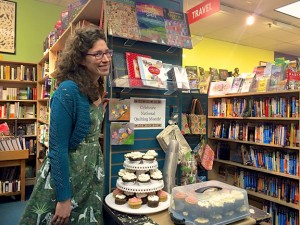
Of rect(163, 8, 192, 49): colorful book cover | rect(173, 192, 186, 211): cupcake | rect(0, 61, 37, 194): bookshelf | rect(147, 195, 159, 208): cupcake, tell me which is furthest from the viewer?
rect(0, 61, 37, 194): bookshelf

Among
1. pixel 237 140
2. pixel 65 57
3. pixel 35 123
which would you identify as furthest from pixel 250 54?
pixel 65 57

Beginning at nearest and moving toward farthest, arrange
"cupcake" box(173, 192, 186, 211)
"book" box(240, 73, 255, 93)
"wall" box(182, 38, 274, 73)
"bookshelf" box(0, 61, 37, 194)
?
"cupcake" box(173, 192, 186, 211) < "book" box(240, 73, 255, 93) < "bookshelf" box(0, 61, 37, 194) < "wall" box(182, 38, 274, 73)

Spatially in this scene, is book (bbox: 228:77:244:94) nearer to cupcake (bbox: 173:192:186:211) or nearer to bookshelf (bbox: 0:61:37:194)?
cupcake (bbox: 173:192:186:211)

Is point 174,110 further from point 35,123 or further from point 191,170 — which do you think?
point 35,123

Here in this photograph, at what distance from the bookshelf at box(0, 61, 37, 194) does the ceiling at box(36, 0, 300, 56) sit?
142cm

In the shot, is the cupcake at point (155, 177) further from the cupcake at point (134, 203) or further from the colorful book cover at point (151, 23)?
the colorful book cover at point (151, 23)

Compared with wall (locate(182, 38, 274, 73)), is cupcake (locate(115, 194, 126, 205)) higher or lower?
lower

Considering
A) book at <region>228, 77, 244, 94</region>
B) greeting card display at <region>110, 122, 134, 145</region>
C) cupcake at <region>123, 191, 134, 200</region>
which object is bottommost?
cupcake at <region>123, 191, 134, 200</region>

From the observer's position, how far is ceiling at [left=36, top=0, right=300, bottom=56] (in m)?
4.56

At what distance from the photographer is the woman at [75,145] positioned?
1.12 metres

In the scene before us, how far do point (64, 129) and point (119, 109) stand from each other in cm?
51

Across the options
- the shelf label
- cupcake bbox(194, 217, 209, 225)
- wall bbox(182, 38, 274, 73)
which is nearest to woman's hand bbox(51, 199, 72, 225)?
cupcake bbox(194, 217, 209, 225)

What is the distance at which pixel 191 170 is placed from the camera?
1741 mm

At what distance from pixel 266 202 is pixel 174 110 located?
2.40m
